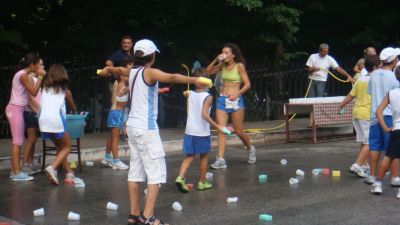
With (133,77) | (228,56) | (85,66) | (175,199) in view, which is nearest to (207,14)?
(85,66)

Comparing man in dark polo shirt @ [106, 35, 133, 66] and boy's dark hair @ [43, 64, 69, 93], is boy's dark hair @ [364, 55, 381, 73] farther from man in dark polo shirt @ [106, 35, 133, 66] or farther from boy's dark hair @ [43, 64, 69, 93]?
man in dark polo shirt @ [106, 35, 133, 66]

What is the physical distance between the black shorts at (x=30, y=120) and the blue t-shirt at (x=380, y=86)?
16.0 feet

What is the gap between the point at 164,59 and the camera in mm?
16438

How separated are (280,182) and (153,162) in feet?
10.6

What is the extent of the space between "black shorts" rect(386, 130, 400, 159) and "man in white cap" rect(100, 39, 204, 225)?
3.19 meters

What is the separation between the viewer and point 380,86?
8.75 m

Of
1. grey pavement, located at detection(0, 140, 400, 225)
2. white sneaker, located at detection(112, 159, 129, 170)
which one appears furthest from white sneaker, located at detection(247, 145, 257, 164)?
white sneaker, located at detection(112, 159, 129, 170)

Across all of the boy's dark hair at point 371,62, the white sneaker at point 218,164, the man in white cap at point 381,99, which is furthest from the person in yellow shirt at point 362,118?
the white sneaker at point 218,164

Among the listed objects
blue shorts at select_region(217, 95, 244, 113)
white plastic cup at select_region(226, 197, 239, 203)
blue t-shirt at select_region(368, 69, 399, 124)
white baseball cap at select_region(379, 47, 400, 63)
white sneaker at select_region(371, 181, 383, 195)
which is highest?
white baseball cap at select_region(379, 47, 400, 63)

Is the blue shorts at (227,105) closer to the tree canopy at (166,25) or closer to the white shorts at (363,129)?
the white shorts at (363,129)

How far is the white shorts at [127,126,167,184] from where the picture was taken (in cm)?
654

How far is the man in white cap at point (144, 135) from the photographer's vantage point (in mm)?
6531

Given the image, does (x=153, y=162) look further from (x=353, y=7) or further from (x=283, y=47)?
(x=353, y=7)

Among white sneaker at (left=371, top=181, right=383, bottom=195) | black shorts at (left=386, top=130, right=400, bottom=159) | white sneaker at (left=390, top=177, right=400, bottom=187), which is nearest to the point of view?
black shorts at (left=386, top=130, right=400, bottom=159)
